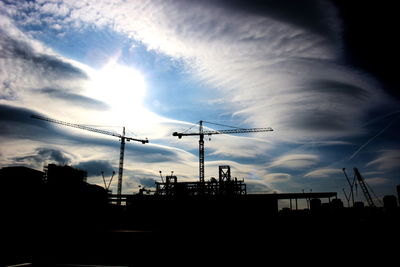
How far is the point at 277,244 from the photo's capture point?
520 inches

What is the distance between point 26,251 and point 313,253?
1794 centimetres

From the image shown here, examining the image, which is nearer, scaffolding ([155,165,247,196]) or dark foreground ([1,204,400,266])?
dark foreground ([1,204,400,266])

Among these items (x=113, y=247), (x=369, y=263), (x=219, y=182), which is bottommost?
(x=369, y=263)

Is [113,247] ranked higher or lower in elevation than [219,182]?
lower

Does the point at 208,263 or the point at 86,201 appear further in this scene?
the point at 86,201

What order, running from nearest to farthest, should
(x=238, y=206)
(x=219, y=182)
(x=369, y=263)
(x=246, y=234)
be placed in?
1. (x=369, y=263)
2. (x=246, y=234)
3. (x=238, y=206)
4. (x=219, y=182)

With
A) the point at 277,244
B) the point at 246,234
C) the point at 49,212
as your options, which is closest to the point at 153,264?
the point at 246,234

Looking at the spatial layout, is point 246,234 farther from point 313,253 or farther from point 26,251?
point 26,251

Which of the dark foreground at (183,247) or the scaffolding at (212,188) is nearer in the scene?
the dark foreground at (183,247)

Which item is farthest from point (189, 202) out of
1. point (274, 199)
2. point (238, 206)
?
point (274, 199)

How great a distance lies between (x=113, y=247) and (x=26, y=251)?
22.6 ft

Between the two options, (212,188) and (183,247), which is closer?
(183,247)

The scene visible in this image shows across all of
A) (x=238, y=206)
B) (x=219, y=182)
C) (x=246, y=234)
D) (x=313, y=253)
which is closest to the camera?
(x=313, y=253)

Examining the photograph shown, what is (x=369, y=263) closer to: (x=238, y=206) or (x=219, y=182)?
(x=238, y=206)
